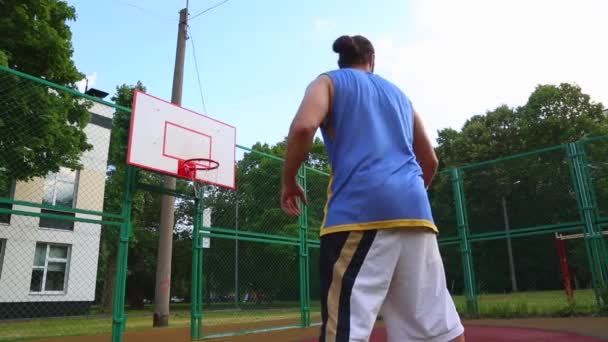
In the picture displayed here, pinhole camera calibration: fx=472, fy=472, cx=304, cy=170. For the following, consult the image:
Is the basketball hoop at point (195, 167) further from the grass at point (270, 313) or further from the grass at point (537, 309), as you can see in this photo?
the grass at point (537, 309)

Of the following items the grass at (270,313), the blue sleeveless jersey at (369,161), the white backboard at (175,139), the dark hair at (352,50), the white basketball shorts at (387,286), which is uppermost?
the white backboard at (175,139)

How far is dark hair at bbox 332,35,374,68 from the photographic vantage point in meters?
1.86

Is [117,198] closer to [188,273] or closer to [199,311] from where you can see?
[199,311]

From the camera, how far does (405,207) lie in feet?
4.94

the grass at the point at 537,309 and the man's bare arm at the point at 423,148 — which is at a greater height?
the man's bare arm at the point at 423,148

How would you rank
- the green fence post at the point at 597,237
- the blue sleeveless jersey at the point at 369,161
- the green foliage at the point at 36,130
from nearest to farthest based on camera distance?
the blue sleeveless jersey at the point at 369,161 → the green foliage at the point at 36,130 → the green fence post at the point at 597,237

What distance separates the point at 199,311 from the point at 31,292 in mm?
7785

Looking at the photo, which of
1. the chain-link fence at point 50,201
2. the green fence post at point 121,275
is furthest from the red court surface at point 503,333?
the chain-link fence at point 50,201

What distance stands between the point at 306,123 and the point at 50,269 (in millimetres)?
13678

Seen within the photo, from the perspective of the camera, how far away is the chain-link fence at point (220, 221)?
657 centimetres

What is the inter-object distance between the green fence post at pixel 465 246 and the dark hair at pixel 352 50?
8445 mm

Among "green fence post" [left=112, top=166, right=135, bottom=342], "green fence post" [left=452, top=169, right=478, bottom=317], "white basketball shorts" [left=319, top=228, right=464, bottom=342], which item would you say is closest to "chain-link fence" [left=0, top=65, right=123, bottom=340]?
"green fence post" [left=112, top=166, right=135, bottom=342]

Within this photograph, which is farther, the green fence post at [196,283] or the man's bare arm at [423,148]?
the green fence post at [196,283]

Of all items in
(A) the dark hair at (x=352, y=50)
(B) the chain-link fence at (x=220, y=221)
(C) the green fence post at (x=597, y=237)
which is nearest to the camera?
(A) the dark hair at (x=352, y=50)
